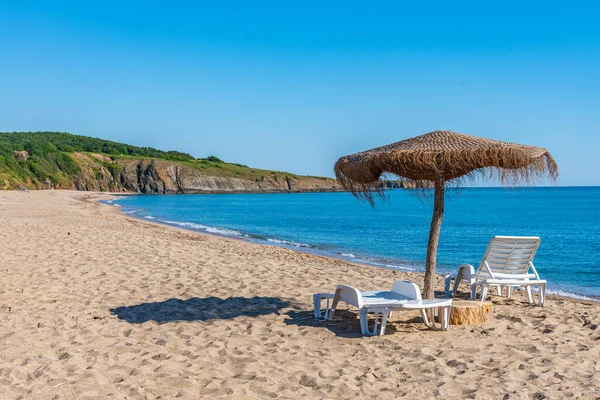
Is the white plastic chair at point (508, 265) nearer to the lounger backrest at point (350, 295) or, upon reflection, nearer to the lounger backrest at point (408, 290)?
the lounger backrest at point (408, 290)

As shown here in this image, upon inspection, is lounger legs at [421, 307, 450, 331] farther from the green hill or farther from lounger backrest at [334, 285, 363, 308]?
the green hill

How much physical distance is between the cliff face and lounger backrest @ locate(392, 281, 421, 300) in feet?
309

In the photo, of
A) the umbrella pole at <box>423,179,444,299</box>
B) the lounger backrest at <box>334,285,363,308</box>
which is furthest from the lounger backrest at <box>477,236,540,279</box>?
the lounger backrest at <box>334,285,363,308</box>

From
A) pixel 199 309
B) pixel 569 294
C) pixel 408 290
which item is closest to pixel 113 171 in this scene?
pixel 569 294

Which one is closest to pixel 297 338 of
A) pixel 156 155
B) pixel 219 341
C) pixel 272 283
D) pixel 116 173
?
pixel 219 341

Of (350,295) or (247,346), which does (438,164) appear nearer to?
(350,295)

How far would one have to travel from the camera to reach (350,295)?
592cm

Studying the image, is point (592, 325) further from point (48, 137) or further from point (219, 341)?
point (48, 137)

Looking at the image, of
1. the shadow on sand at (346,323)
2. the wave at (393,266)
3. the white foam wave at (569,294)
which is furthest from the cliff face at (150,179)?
the shadow on sand at (346,323)

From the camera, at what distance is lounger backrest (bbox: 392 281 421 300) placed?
577 centimetres

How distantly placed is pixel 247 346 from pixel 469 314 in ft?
8.31

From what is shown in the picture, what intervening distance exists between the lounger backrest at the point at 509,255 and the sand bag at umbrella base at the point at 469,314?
3.32 ft

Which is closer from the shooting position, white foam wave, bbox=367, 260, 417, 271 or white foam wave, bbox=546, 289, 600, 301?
white foam wave, bbox=546, 289, 600, 301

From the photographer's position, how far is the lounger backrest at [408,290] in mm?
5770
